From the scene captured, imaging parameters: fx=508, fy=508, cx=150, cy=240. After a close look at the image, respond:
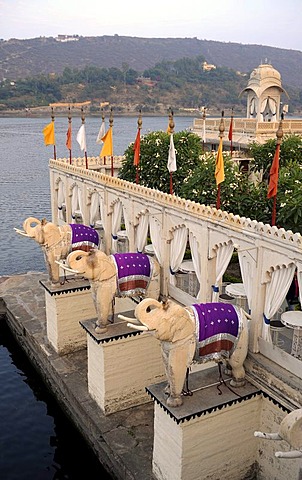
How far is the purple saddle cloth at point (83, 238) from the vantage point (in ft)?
56.9

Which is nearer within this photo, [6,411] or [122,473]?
[122,473]

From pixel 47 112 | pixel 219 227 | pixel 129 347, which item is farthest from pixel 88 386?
pixel 47 112

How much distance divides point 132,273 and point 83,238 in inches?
148

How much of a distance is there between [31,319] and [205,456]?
1101 centimetres

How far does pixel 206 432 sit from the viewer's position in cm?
1067

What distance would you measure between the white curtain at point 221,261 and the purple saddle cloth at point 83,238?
5937mm

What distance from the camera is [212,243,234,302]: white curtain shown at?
1259 centimetres

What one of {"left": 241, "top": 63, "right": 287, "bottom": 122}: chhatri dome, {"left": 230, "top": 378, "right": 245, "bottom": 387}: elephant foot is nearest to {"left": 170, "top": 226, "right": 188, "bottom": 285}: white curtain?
{"left": 230, "top": 378, "right": 245, "bottom": 387}: elephant foot

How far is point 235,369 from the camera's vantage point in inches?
453

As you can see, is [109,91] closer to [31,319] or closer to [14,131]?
[14,131]

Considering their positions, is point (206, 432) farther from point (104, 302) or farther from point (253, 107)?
point (253, 107)

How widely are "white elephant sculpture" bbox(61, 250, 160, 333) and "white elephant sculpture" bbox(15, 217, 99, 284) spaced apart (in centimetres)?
336

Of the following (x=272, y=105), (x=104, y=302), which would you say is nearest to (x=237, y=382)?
(x=104, y=302)

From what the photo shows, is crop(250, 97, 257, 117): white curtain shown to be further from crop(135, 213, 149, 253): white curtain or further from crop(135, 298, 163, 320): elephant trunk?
crop(135, 298, 163, 320): elephant trunk
